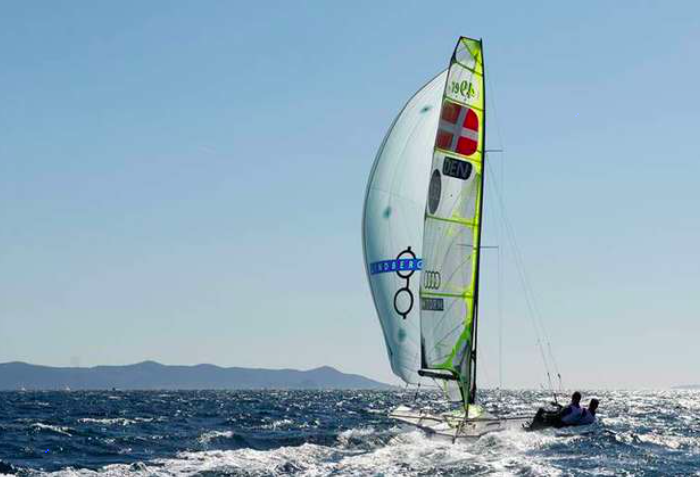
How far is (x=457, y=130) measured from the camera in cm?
3042

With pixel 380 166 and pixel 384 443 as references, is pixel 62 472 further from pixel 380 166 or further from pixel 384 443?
pixel 380 166

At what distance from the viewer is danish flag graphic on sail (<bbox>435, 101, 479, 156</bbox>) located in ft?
99.3

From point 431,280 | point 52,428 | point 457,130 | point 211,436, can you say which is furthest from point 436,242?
point 52,428

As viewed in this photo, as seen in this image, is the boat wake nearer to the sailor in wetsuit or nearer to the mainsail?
the sailor in wetsuit

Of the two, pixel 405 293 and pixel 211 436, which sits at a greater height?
pixel 405 293

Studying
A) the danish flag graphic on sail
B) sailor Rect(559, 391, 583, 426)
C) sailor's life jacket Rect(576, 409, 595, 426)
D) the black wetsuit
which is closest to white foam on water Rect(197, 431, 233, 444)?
the black wetsuit

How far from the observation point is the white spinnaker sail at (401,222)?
30.6m

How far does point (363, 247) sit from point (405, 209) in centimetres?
192

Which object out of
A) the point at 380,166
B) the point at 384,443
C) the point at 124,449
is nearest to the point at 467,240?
the point at 380,166

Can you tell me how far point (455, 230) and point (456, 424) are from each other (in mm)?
6154

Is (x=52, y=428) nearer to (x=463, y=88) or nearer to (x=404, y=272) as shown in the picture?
(x=404, y=272)

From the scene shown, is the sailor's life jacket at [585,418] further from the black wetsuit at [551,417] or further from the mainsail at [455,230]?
the mainsail at [455,230]

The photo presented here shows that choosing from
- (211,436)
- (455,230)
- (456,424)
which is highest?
(455,230)

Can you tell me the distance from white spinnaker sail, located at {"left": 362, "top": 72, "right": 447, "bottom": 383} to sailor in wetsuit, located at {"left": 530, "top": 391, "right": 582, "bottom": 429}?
424cm
